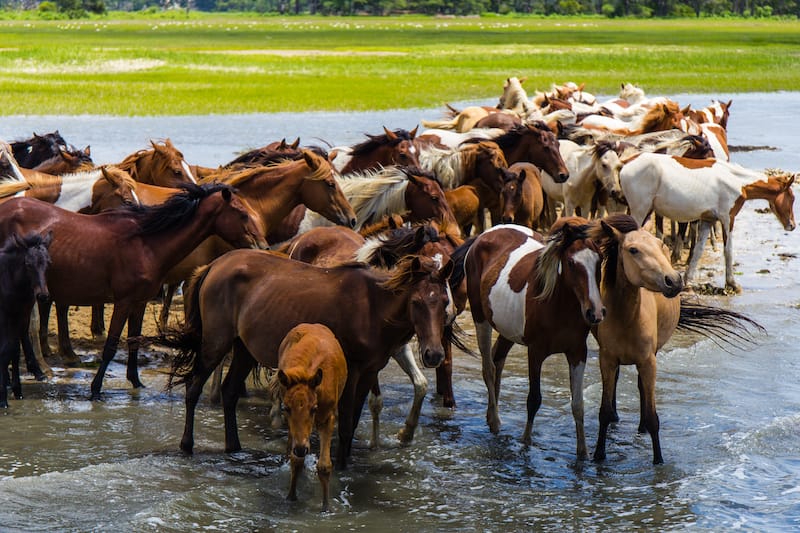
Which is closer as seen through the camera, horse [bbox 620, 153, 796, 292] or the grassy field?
horse [bbox 620, 153, 796, 292]

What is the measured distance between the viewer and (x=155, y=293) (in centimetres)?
915

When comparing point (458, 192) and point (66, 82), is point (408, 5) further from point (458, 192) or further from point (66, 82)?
point (458, 192)

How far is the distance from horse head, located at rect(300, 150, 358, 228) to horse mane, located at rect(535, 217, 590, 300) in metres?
2.92

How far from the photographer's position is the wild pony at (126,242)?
8891 millimetres

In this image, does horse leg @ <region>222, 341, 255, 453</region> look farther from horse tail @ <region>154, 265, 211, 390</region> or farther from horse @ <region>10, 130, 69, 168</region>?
horse @ <region>10, 130, 69, 168</region>

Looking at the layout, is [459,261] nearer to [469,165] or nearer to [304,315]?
[304,315]

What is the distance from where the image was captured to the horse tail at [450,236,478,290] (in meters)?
8.97

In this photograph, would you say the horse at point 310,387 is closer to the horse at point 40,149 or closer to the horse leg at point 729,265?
the horse at point 40,149

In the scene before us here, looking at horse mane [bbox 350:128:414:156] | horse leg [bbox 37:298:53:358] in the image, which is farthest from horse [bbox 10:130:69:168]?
horse mane [bbox 350:128:414:156]

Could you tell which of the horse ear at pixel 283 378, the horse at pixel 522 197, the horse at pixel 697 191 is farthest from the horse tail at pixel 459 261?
the horse at pixel 697 191

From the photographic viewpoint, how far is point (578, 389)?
25.1 feet

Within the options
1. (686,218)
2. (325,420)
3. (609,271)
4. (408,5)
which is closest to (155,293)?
(325,420)

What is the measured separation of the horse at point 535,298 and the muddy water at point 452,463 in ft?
1.59

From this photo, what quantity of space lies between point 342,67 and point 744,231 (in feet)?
107
